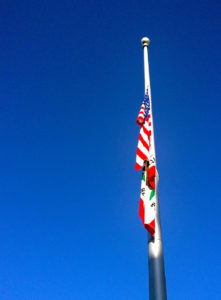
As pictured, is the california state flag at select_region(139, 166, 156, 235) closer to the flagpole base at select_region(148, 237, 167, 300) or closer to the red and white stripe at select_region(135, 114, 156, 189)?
the red and white stripe at select_region(135, 114, 156, 189)

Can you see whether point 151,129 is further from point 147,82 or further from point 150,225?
point 150,225

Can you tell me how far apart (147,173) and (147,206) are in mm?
1023

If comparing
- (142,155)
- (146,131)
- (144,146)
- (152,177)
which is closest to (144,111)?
(146,131)

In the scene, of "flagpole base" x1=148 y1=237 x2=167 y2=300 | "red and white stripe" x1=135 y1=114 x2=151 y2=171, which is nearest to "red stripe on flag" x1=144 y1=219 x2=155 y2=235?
"flagpole base" x1=148 y1=237 x2=167 y2=300

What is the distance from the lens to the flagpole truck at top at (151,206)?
7012mm

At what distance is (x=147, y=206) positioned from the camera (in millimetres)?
8227

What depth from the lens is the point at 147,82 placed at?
11.1 m

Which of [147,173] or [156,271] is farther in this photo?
[147,173]

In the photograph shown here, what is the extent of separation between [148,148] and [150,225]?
→ 8.60 feet

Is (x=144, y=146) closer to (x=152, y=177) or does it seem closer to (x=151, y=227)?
(x=152, y=177)

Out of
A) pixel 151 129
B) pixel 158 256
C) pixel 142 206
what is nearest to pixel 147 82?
pixel 151 129

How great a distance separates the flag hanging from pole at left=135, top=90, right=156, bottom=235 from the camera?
7.98 metres

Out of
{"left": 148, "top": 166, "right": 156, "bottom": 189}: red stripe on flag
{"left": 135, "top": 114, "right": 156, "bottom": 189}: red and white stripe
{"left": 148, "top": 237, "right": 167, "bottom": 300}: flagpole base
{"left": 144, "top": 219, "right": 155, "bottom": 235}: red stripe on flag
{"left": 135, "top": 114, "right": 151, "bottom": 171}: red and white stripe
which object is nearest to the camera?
{"left": 148, "top": 237, "right": 167, "bottom": 300}: flagpole base

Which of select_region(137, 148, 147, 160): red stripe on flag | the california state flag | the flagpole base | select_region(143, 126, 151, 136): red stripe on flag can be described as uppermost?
select_region(143, 126, 151, 136): red stripe on flag
